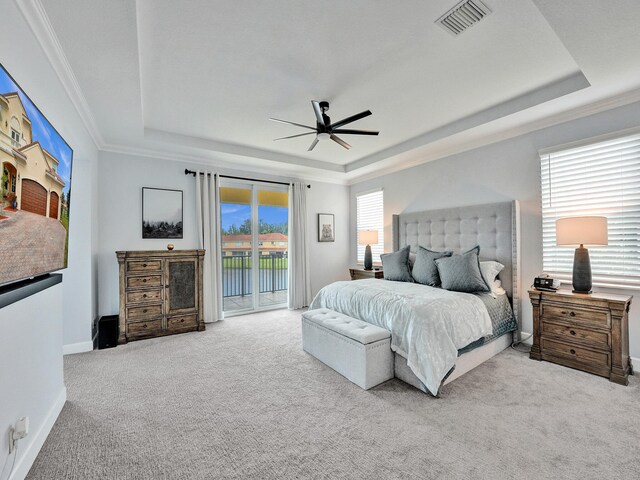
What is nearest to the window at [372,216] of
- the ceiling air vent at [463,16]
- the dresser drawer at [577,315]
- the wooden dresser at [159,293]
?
the dresser drawer at [577,315]

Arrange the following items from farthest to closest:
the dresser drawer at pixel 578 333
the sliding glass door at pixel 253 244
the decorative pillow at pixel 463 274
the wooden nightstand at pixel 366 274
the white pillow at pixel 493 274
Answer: the sliding glass door at pixel 253 244 → the wooden nightstand at pixel 366 274 → the white pillow at pixel 493 274 → the decorative pillow at pixel 463 274 → the dresser drawer at pixel 578 333

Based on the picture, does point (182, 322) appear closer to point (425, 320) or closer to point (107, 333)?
point (107, 333)

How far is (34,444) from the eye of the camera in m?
1.77

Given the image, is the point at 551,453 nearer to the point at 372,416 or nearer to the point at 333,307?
the point at 372,416

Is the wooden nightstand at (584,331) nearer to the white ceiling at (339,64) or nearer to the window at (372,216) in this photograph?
the white ceiling at (339,64)

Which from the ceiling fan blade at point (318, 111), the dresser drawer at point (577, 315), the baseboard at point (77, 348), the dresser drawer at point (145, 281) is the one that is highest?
the ceiling fan blade at point (318, 111)

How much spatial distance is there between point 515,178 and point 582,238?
120 centimetres

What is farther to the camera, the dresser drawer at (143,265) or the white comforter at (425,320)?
the dresser drawer at (143,265)

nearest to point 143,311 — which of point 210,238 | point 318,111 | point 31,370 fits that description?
point 210,238

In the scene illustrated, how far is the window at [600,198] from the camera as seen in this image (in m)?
2.85

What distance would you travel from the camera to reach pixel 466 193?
4.25m

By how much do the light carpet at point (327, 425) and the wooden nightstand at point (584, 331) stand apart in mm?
149

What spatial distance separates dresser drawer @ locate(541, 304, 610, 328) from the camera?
2.70 meters

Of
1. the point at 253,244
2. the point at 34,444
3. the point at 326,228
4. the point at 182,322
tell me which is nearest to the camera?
the point at 34,444
